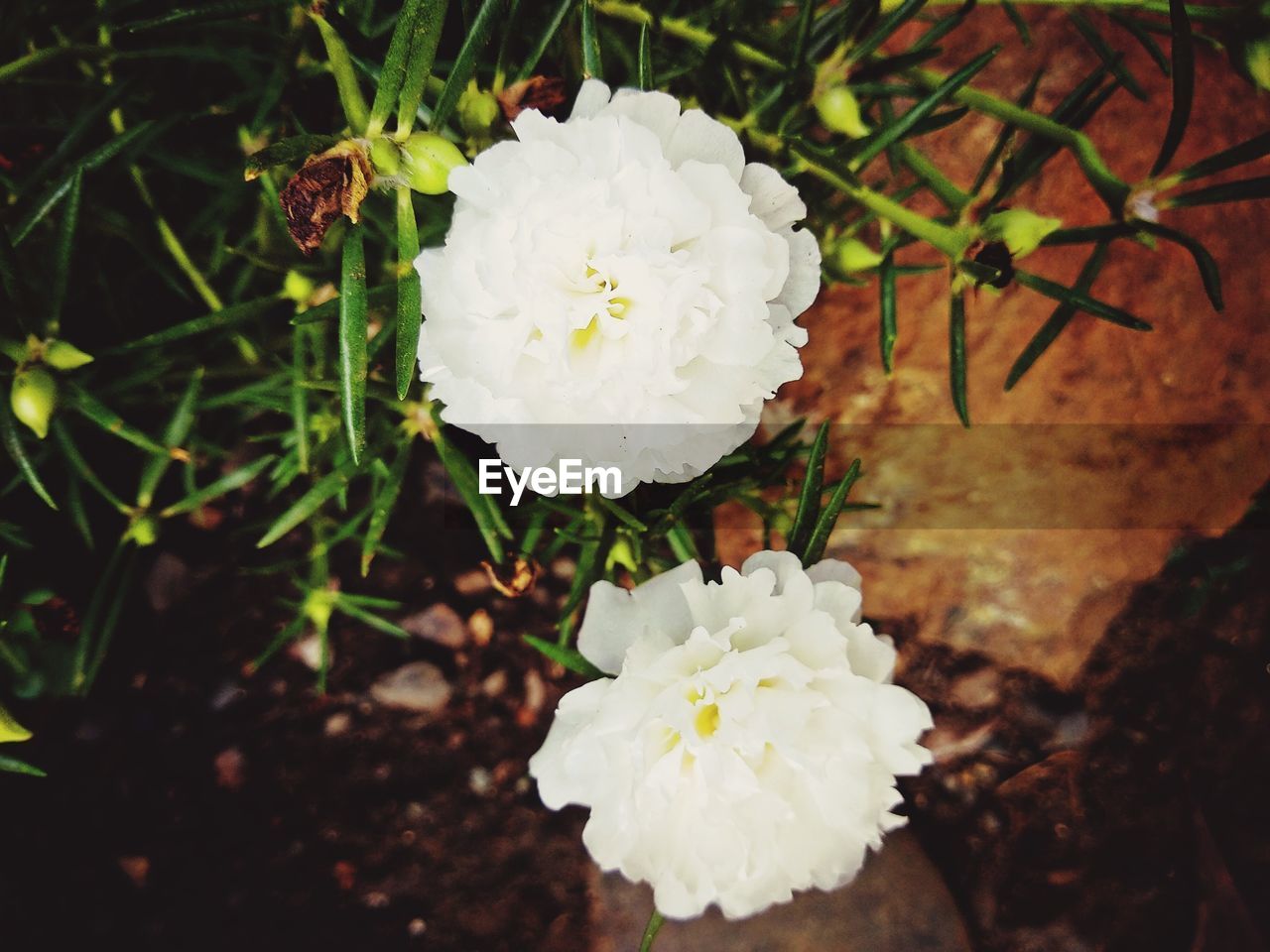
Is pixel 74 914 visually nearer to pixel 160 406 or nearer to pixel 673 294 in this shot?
pixel 160 406

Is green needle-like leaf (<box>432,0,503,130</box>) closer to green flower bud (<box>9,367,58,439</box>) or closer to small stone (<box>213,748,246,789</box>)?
green flower bud (<box>9,367,58,439</box>)

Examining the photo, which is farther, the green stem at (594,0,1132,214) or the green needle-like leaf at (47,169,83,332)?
the green needle-like leaf at (47,169,83,332)

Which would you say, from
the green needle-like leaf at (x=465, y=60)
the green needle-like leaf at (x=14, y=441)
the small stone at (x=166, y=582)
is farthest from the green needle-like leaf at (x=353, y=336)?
the small stone at (x=166, y=582)

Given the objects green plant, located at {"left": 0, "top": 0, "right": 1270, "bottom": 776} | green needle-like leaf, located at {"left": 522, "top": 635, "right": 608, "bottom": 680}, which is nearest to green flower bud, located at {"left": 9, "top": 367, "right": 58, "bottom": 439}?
green plant, located at {"left": 0, "top": 0, "right": 1270, "bottom": 776}

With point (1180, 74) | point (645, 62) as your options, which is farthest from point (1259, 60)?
point (645, 62)

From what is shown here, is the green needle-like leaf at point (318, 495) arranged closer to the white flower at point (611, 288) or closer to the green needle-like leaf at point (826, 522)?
the white flower at point (611, 288)

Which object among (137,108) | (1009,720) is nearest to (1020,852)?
(1009,720)
